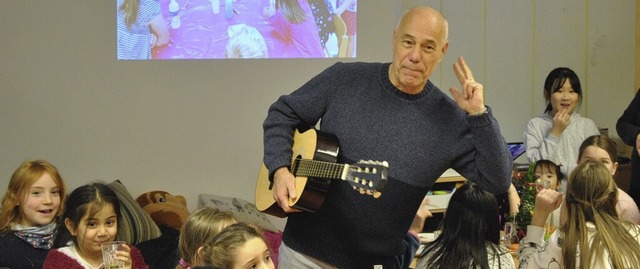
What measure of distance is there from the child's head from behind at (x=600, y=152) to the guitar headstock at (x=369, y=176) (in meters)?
2.48

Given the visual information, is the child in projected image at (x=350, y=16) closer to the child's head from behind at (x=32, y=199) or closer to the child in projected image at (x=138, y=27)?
the child in projected image at (x=138, y=27)

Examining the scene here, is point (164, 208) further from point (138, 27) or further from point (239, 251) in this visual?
point (239, 251)

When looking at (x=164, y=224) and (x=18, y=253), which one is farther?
(x=164, y=224)

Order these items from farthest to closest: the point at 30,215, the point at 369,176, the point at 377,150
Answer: the point at 30,215 < the point at 377,150 < the point at 369,176

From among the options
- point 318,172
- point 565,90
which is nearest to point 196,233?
point 318,172

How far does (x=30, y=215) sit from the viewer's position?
148 inches

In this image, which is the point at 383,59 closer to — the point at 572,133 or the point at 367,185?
the point at 572,133

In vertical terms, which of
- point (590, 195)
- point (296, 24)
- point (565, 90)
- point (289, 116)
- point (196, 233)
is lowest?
point (196, 233)

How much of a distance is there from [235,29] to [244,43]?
11 centimetres

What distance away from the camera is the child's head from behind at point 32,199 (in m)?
3.77

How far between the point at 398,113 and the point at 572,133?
3107mm

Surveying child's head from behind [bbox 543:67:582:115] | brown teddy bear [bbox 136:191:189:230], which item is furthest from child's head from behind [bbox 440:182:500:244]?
child's head from behind [bbox 543:67:582:115]

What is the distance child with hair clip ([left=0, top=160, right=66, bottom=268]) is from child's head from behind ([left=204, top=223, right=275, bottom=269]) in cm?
139

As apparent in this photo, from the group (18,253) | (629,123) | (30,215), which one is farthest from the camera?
(629,123)
